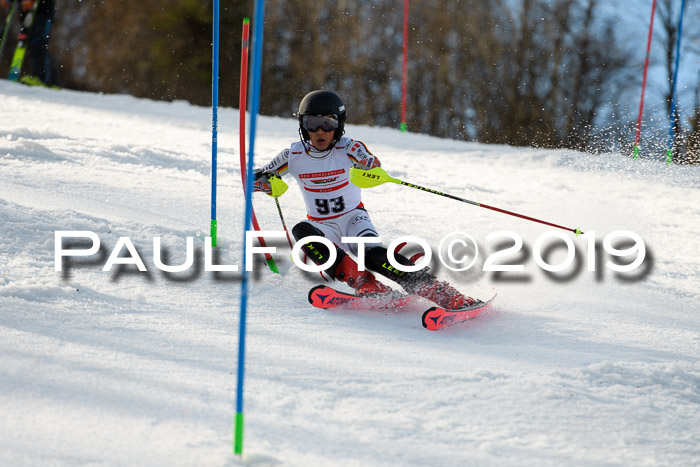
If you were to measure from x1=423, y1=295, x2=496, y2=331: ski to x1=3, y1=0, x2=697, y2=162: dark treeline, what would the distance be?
1260 cm

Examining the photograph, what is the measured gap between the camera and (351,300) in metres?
3.62

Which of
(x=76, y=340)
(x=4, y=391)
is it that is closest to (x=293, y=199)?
(x=76, y=340)

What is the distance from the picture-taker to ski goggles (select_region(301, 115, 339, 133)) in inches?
154

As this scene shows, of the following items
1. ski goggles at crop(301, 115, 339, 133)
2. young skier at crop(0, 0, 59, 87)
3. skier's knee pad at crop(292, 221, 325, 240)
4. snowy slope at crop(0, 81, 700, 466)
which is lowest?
snowy slope at crop(0, 81, 700, 466)

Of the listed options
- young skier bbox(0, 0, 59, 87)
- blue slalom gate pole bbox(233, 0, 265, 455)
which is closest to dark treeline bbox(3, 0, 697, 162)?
young skier bbox(0, 0, 59, 87)

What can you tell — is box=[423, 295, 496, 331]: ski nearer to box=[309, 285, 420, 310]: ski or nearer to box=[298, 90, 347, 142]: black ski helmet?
box=[309, 285, 420, 310]: ski

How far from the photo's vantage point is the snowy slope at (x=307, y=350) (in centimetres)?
213

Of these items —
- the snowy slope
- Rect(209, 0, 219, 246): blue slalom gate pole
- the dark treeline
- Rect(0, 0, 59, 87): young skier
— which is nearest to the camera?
the snowy slope

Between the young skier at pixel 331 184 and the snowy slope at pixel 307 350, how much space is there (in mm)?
270

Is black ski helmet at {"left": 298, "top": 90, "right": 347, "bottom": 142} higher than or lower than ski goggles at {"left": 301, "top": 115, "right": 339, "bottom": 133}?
higher

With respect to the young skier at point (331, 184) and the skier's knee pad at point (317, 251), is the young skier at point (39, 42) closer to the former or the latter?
the young skier at point (331, 184)

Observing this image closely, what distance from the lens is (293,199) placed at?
6.09m

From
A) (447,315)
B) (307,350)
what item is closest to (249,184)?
(307,350)

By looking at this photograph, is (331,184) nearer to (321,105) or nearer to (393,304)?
(321,105)
